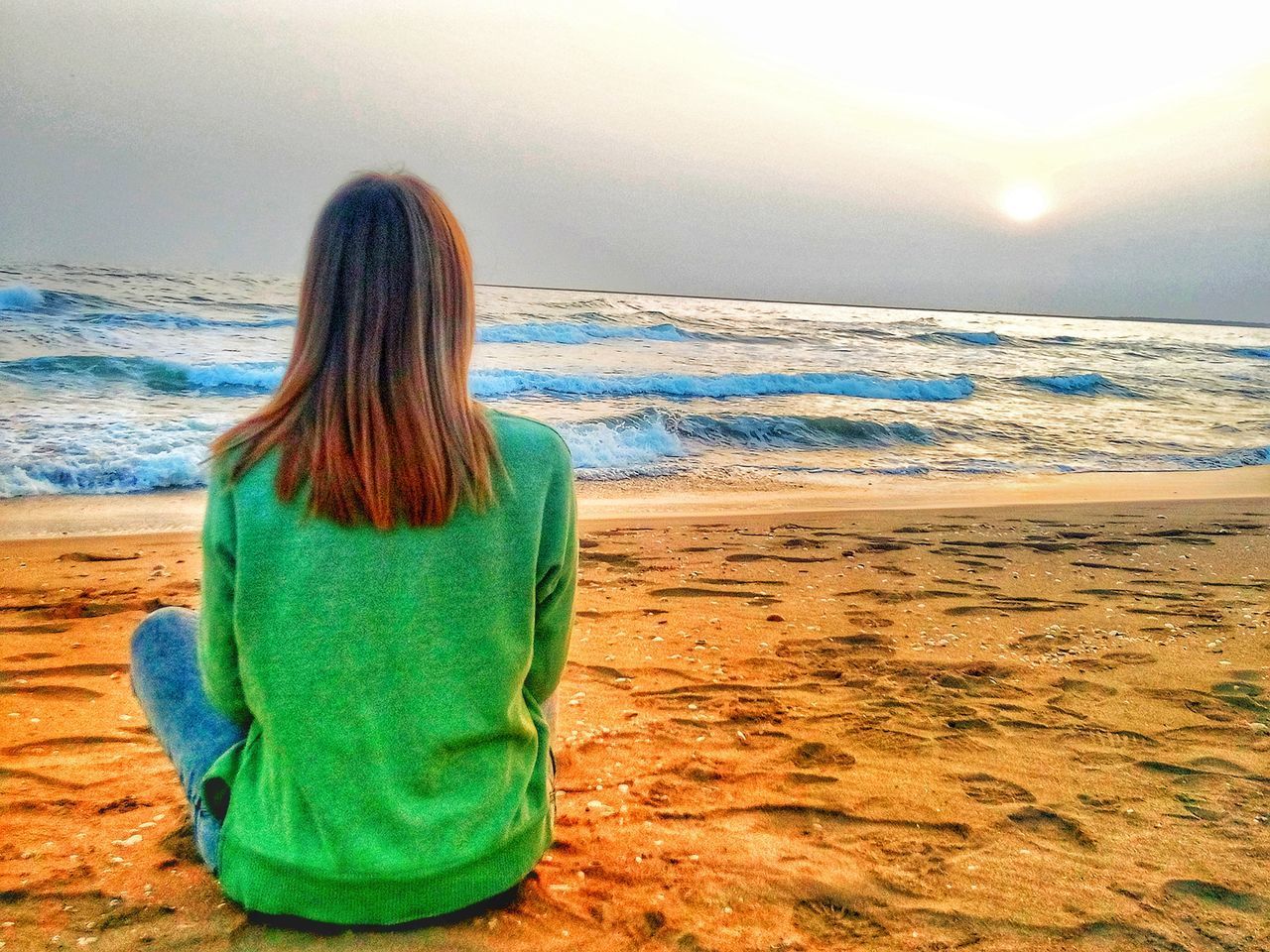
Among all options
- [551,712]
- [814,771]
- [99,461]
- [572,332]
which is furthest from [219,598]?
[572,332]

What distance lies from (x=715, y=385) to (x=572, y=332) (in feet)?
23.3

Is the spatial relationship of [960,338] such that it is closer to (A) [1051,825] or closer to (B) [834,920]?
(A) [1051,825]

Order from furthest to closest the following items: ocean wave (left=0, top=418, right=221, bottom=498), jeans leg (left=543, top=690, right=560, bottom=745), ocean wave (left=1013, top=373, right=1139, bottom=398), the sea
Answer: ocean wave (left=1013, top=373, right=1139, bottom=398) → the sea → ocean wave (left=0, top=418, right=221, bottom=498) → jeans leg (left=543, top=690, right=560, bottom=745)

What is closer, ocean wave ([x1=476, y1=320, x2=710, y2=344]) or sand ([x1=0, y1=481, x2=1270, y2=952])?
sand ([x1=0, y1=481, x2=1270, y2=952])

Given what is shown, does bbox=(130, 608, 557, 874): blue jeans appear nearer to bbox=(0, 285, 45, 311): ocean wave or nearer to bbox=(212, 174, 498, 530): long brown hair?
bbox=(212, 174, 498, 530): long brown hair

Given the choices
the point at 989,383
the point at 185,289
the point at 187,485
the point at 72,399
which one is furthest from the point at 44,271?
the point at 989,383

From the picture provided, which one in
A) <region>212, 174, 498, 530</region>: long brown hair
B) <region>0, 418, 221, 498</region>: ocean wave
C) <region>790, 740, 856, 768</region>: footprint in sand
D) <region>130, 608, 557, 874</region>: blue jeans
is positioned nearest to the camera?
<region>212, 174, 498, 530</region>: long brown hair

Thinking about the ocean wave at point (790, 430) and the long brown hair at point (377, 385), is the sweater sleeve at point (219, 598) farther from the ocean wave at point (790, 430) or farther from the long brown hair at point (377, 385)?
the ocean wave at point (790, 430)

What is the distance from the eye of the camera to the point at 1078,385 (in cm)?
2169

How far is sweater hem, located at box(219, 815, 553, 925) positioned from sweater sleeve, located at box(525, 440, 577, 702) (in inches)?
13.9

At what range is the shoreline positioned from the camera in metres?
6.84

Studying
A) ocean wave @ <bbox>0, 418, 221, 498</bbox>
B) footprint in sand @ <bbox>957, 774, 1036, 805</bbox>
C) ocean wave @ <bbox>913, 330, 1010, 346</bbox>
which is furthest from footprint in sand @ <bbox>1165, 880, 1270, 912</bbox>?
ocean wave @ <bbox>913, 330, 1010, 346</bbox>

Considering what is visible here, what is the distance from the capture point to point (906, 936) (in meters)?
2.01

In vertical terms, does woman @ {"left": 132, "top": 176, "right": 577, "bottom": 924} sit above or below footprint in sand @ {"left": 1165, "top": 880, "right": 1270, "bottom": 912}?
above
